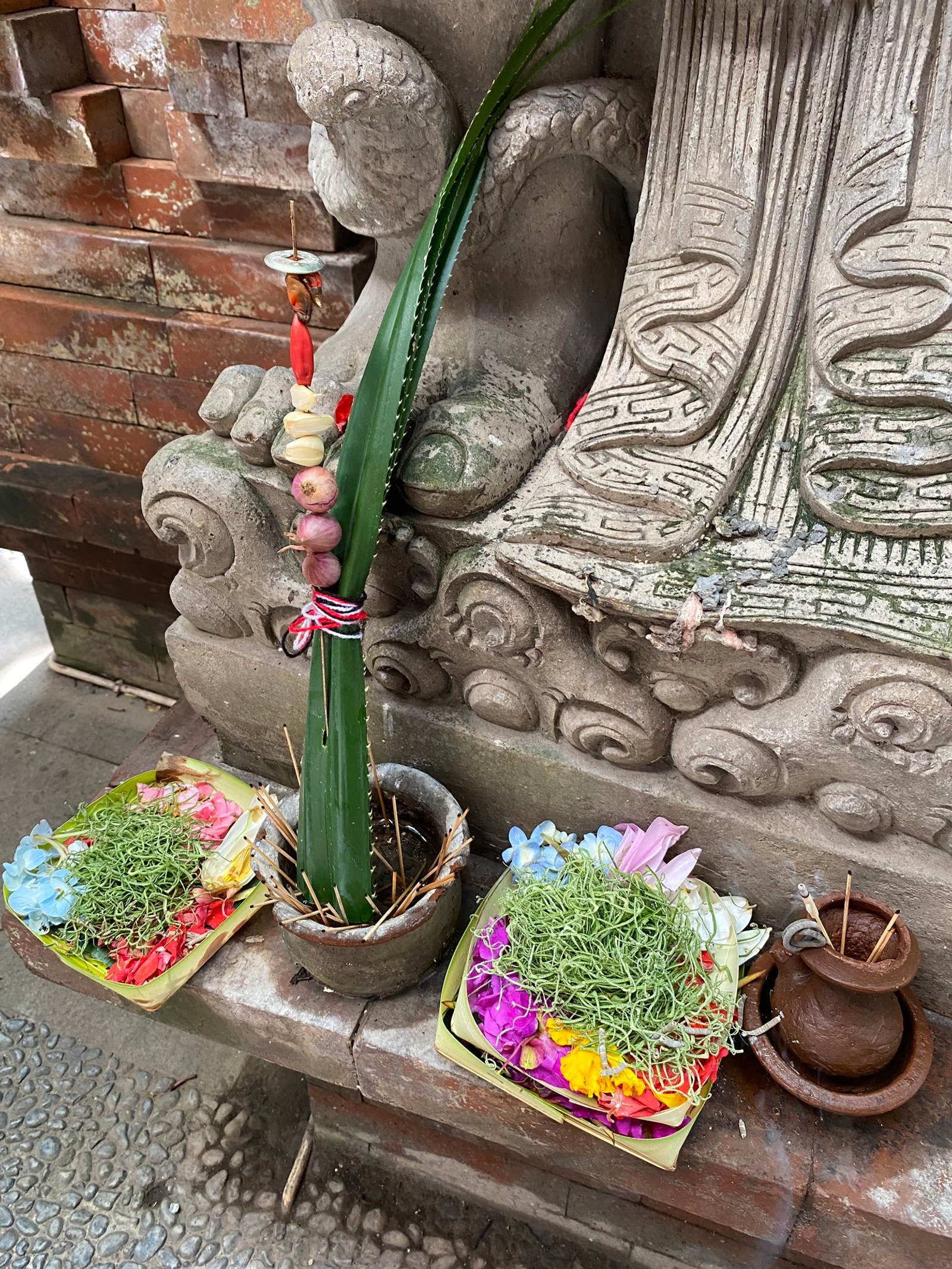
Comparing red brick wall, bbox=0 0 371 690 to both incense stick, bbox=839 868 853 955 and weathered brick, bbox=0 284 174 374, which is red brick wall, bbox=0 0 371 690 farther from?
incense stick, bbox=839 868 853 955

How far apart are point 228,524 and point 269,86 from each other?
3.69ft

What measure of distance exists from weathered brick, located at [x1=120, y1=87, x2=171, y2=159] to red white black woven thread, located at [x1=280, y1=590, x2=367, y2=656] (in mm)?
1658

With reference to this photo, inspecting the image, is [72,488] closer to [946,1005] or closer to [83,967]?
[83,967]

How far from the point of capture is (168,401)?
8.55ft

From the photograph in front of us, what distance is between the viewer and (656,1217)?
5.24 ft

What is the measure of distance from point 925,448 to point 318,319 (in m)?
1.58

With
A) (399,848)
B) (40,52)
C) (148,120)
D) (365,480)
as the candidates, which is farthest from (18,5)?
(399,848)

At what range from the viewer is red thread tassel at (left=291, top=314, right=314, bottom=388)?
1206mm

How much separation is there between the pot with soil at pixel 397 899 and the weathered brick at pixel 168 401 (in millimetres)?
1414

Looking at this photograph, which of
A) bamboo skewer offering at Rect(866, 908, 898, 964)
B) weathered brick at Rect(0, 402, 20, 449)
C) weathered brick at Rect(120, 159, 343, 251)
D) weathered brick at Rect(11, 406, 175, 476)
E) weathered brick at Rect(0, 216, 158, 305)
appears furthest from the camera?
weathered brick at Rect(0, 402, 20, 449)

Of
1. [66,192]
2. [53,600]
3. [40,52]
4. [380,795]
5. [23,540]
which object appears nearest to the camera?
[380,795]

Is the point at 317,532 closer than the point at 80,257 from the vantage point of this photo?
Yes

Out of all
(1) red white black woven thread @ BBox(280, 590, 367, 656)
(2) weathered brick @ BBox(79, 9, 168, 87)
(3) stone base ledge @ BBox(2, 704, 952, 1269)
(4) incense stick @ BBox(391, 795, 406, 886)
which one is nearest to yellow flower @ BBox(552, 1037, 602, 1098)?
(3) stone base ledge @ BBox(2, 704, 952, 1269)

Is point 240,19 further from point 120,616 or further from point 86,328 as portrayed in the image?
point 120,616
